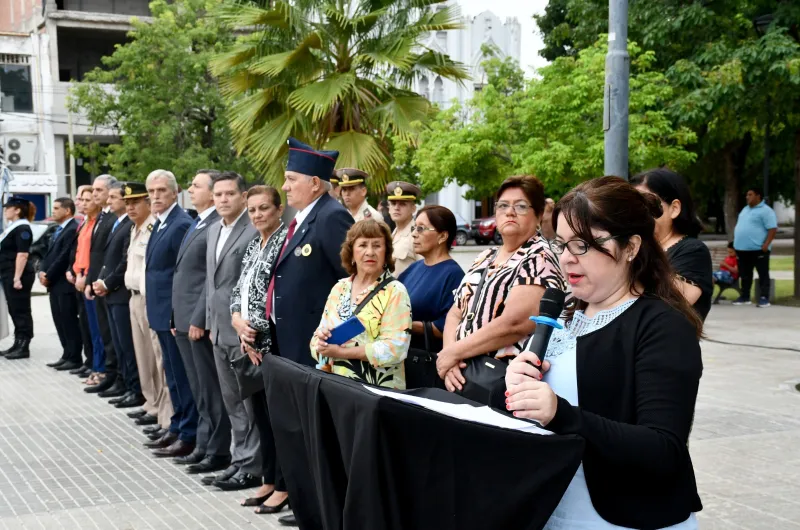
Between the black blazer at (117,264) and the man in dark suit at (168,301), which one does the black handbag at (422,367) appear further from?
the black blazer at (117,264)

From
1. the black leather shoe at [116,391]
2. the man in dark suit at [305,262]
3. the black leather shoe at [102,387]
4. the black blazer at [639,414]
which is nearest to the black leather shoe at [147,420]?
the black leather shoe at [116,391]

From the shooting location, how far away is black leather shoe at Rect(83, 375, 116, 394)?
1088cm

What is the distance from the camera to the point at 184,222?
8.09 metres

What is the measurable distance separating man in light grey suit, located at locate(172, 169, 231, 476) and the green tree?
2284 cm

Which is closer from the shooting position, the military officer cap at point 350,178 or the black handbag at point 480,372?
the black handbag at point 480,372

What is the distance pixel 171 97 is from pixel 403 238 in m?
24.8

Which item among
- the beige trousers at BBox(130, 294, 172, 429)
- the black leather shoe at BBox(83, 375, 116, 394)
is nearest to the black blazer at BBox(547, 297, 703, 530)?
the beige trousers at BBox(130, 294, 172, 429)

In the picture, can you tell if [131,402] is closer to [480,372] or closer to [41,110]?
[480,372]

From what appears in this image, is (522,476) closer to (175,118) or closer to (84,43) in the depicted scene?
(175,118)

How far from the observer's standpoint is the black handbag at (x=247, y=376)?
243 inches

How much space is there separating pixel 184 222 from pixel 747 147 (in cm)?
2972

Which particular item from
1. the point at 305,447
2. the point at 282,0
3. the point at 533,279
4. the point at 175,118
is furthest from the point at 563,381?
the point at 175,118

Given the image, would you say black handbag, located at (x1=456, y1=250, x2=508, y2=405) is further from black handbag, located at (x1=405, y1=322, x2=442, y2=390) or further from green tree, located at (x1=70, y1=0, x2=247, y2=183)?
green tree, located at (x1=70, y1=0, x2=247, y2=183)

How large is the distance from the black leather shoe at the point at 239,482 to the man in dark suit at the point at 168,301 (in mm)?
1177
